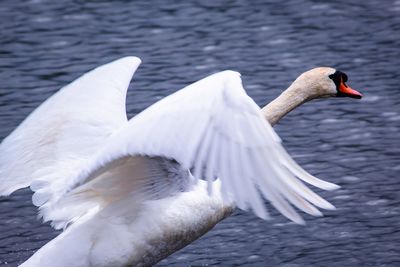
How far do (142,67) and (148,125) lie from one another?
17.8 feet

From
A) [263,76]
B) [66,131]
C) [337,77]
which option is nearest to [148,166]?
[66,131]

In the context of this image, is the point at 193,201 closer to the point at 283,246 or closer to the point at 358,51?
the point at 283,246

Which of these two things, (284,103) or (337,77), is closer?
(284,103)

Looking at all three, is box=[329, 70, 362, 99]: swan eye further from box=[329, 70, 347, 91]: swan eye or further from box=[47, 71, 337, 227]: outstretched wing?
box=[47, 71, 337, 227]: outstretched wing

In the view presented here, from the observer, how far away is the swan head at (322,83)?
26.9 ft

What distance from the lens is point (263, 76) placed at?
1121 cm

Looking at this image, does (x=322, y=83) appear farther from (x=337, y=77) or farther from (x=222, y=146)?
(x=222, y=146)

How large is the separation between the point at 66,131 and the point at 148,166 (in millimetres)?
1018

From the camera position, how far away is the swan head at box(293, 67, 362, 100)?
820 cm

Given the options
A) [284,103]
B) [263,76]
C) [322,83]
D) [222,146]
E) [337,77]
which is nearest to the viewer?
[222,146]

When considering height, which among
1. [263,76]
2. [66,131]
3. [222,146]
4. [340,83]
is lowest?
[263,76]

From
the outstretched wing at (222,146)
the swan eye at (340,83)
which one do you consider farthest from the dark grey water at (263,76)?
the outstretched wing at (222,146)

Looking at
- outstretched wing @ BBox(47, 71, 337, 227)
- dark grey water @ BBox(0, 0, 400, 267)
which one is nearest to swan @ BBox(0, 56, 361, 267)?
outstretched wing @ BBox(47, 71, 337, 227)

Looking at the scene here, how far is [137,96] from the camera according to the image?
10922mm
